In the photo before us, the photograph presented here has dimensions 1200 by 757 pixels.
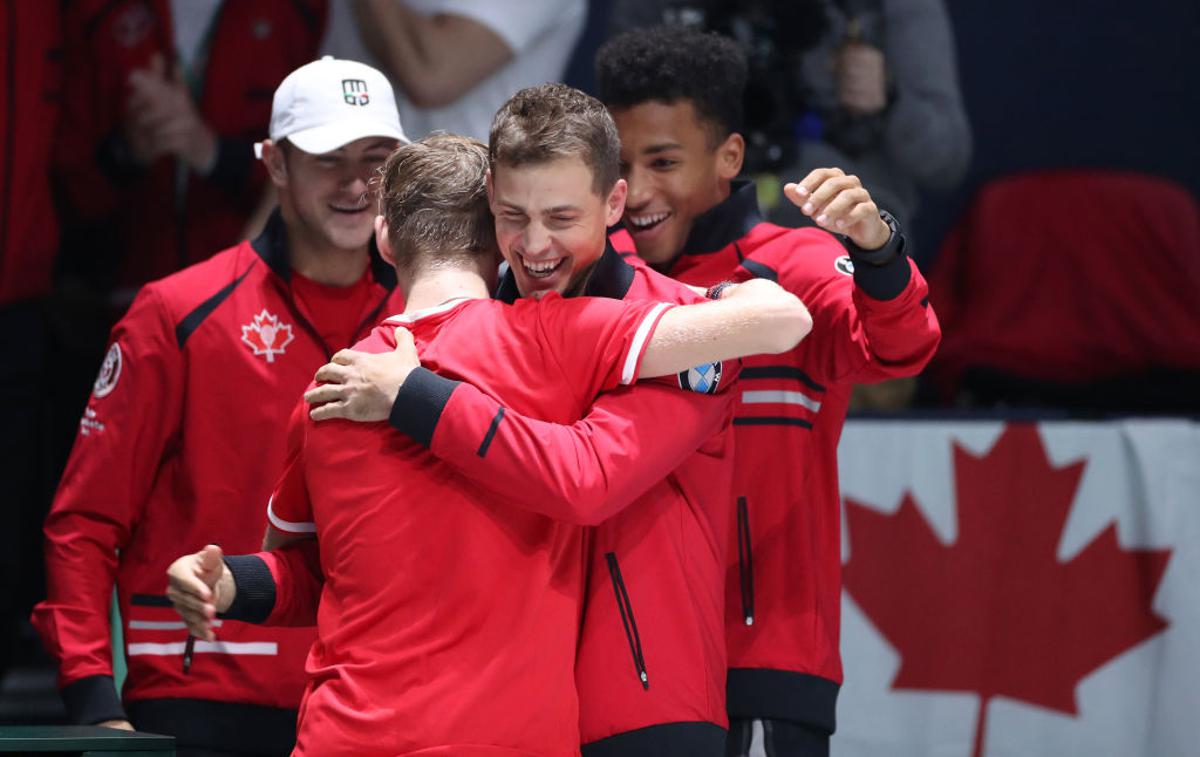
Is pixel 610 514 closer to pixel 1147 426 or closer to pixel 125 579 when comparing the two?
pixel 125 579

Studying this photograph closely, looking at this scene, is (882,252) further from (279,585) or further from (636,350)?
(279,585)

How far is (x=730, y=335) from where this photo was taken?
223 centimetres

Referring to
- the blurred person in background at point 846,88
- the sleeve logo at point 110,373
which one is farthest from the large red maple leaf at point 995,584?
the sleeve logo at point 110,373

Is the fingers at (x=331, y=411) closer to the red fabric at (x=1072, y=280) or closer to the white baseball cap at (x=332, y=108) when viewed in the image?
the white baseball cap at (x=332, y=108)

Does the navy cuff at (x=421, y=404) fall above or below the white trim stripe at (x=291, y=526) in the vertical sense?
above

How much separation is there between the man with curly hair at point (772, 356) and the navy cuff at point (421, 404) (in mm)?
686

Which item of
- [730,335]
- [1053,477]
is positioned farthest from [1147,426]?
[730,335]

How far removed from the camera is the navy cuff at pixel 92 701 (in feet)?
9.39

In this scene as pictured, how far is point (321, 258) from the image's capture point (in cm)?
313

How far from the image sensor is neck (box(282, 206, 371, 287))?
3.12 metres

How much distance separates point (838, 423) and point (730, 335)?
73 cm

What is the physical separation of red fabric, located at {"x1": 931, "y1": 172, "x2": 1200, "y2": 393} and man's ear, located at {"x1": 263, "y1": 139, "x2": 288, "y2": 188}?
99.4 inches

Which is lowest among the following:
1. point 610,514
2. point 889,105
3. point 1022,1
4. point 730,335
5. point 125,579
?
point 125,579

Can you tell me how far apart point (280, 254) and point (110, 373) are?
37cm
